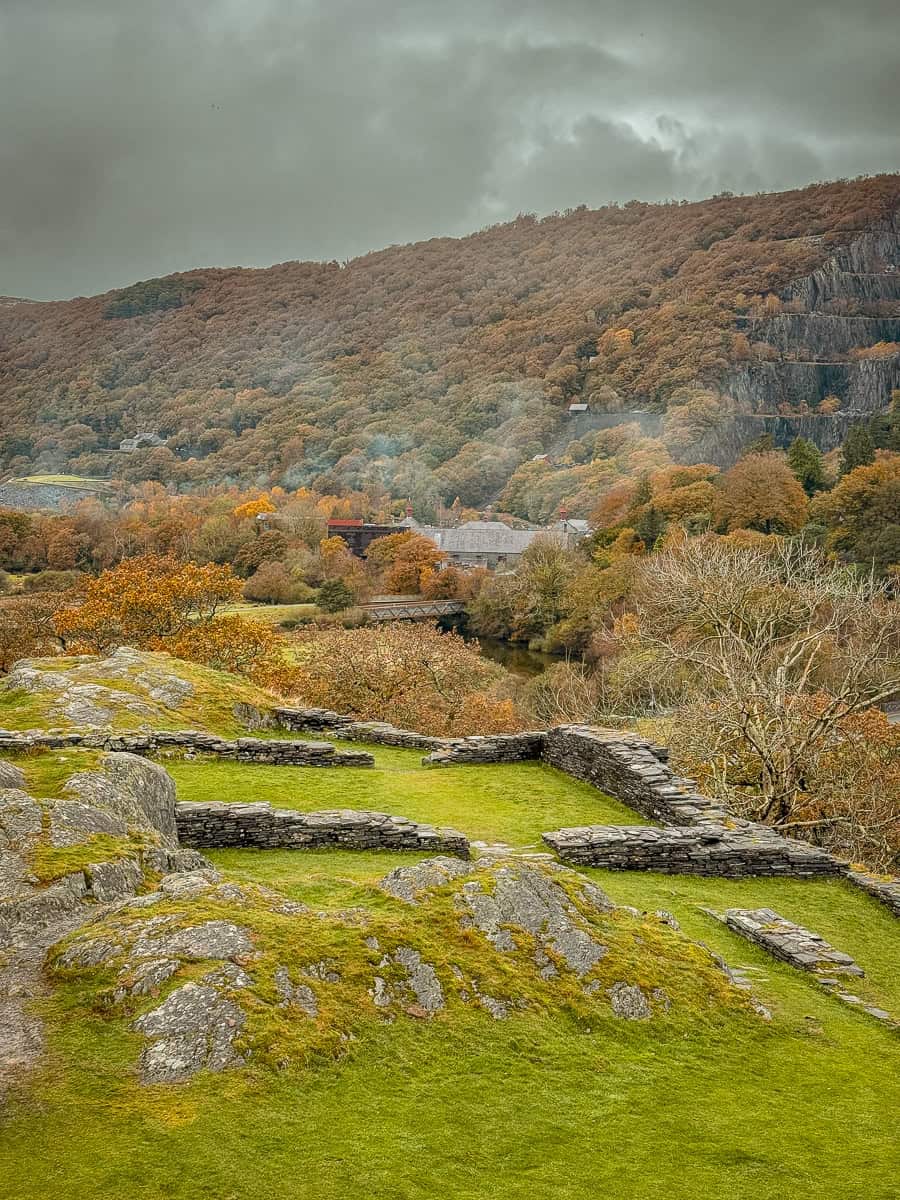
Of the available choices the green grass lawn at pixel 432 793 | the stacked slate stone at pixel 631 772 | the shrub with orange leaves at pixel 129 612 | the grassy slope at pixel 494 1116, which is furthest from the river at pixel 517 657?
Answer: the grassy slope at pixel 494 1116

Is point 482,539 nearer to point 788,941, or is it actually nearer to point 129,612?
point 129,612

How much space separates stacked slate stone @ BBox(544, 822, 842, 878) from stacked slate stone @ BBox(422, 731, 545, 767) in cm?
601

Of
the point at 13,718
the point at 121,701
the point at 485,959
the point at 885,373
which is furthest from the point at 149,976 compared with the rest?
the point at 885,373

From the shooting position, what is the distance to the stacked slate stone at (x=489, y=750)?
810 inches

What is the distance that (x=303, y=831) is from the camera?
13430 millimetres

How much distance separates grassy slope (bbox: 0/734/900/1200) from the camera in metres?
5.68

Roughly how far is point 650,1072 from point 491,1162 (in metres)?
1.90

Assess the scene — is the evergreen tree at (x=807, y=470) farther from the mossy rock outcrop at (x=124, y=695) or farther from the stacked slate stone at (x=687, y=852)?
the stacked slate stone at (x=687, y=852)

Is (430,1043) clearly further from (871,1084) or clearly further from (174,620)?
(174,620)

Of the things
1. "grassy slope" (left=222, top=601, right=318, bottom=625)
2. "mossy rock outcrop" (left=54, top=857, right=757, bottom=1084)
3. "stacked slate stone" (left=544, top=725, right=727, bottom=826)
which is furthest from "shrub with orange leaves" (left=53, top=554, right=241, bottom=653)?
"grassy slope" (left=222, top=601, right=318, bottom=625)

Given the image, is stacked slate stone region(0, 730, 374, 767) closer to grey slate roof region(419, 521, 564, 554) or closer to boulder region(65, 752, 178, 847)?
boulder region(65, 752, 178, 847)

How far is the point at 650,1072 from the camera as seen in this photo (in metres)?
7.39

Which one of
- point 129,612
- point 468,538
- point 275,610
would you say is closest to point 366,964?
point 129,612

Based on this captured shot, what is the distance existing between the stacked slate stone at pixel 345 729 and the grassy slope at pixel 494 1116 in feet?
41.8
